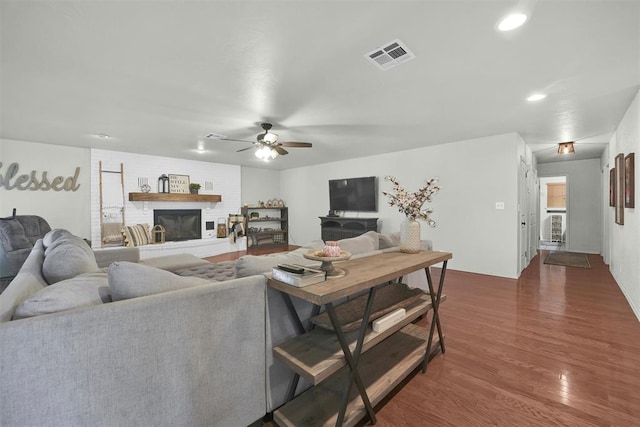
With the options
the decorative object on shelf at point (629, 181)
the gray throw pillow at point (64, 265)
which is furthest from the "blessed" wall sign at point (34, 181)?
the decorative object on shelf at point (629, 181)

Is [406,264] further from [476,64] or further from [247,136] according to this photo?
[247,136]

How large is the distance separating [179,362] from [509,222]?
4.82 meters

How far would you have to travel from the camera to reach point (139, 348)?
109 centimetres

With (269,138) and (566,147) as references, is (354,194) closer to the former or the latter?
(269,138)

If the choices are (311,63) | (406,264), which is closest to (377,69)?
(311,63)

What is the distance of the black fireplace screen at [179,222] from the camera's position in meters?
6.25

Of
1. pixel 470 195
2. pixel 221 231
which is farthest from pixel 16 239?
pixel 470 195

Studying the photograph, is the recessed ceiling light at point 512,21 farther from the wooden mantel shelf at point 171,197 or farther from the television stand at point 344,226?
the wooden mantel shelf at point 171,197

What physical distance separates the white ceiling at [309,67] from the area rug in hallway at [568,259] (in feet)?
8.47

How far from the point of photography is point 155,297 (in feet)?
3.79

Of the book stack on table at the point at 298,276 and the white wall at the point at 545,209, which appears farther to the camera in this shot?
the white wall at the point at 545,209

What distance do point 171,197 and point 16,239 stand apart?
2.54m

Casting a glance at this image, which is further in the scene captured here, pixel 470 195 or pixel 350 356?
pixel 470 195

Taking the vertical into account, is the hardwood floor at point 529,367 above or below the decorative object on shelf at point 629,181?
below
